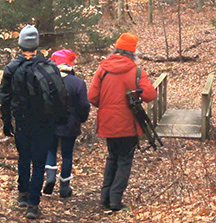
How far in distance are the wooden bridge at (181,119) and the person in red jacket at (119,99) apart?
125 inches

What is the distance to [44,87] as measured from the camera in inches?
166

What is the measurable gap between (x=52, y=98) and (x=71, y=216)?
155cm

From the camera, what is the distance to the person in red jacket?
4.96 m

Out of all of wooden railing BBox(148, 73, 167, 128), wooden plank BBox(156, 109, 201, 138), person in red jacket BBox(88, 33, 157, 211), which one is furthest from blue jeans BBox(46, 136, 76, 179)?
wooden railing BBox(148, 73, 167, 128)

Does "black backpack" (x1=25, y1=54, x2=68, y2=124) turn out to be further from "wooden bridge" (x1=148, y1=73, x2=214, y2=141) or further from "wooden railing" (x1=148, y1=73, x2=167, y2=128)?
"wooden railing" (x1=148, y1=73, x2=167, y2=128)

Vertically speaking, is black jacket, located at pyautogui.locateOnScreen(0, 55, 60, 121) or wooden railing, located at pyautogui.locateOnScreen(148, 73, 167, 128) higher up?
black jacket, located at pyautogui.locateOnScreen(0, 55, 60, 121)

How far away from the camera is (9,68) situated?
14.4 feet

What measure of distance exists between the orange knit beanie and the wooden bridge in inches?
136

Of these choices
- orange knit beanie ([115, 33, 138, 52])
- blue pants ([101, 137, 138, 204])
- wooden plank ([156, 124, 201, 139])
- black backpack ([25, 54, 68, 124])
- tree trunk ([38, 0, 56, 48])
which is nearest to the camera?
black backpack ([25, 54, 68, 124])

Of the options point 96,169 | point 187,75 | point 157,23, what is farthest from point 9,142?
point 157,23

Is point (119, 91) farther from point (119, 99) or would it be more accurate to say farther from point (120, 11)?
point (120, 11)

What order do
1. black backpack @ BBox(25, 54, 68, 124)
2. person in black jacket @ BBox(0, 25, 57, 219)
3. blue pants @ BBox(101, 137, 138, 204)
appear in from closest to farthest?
black backpack @ BBox(25, 54, 68, 124)
person in black jacket @ BBox(0, 25, 57, 219)
blue pants @ BBox(101, 137, 138, 204)

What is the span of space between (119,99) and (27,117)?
45.1 inches

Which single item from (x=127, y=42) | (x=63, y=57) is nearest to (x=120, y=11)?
(x=63, y=57)
